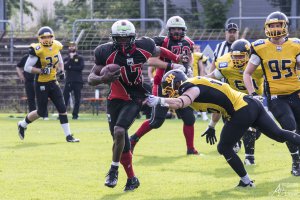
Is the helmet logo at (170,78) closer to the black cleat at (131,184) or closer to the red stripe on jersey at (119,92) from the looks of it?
the red stripe on jersey at (119,92)

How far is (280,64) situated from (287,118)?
0.71 m

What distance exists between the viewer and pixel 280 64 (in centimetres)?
1030

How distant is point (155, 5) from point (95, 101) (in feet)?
18.4

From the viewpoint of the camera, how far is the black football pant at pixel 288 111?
10046 millimetres

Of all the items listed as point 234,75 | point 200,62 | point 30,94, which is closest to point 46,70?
point 200,62

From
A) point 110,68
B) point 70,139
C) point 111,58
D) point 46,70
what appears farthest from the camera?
point 46,70

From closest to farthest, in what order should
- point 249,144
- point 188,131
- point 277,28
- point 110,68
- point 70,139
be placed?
point 110,68 → point 277,28 → point 249,144 → point 188,131 → point 70,139

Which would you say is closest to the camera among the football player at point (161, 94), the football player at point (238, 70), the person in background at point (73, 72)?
the football player at point (238, 70)

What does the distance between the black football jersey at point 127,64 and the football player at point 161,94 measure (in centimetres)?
301

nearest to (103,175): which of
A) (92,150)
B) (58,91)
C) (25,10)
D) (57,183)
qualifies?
(57,183)

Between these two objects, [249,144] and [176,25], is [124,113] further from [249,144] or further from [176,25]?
[176,25]

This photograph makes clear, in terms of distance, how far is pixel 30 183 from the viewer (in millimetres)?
9773

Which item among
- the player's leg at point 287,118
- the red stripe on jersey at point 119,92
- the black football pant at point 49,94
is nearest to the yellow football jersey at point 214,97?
the red stripe on jersey at point 119,92

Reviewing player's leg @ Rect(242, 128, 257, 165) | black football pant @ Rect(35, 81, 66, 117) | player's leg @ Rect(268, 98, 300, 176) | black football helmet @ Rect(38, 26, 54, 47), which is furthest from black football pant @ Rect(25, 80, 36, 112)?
player's leg @ Rect(268, 98, 300, 176)
